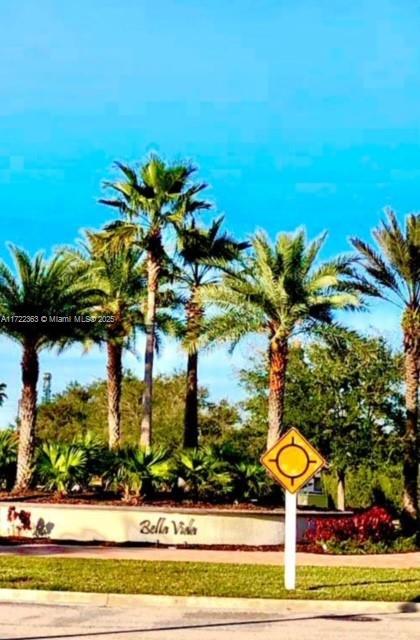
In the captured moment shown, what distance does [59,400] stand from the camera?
71.3 meters

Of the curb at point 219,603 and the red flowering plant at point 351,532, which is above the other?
the red flowering plant at point 351,532

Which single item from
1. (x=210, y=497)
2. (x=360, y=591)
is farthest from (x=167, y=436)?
(x=360, y=591)

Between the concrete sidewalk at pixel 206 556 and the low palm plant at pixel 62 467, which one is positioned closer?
the concrete sidewalk at pixel 206 556

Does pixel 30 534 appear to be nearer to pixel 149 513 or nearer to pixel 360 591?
pixel 149 513

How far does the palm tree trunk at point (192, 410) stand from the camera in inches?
1215

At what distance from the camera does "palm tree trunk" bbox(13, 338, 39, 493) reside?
2719 cm

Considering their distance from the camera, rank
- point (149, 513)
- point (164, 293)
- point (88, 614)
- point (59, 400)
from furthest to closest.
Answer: point (59, 400) < point (164, 293) < point (149, 513) < point (88, 614)

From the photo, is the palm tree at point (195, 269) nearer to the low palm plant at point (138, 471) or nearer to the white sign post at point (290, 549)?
the low palm plant at point (138, 471)

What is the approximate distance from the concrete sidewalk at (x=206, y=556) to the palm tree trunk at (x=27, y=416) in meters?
5.34

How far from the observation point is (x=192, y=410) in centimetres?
3089

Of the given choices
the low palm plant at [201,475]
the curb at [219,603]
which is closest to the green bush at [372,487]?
the low palm plant at [201,475]

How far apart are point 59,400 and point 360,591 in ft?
193

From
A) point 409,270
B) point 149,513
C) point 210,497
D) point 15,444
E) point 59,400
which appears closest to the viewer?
point 149,513

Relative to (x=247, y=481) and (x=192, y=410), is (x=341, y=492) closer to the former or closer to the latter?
(x=192, y=410)
